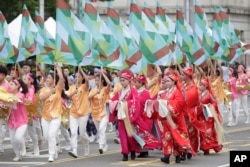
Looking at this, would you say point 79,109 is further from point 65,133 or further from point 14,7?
point 14,7

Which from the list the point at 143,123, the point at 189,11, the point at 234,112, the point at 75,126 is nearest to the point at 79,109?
the point at 75,126

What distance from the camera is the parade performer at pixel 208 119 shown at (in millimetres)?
16672

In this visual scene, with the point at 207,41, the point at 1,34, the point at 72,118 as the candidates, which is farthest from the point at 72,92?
the point at 207,41

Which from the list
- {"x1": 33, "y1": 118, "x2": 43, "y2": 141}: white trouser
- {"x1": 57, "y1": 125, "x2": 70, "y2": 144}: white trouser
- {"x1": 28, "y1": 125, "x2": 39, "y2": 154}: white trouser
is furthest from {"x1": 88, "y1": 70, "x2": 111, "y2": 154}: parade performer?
{"x1": 28, "y1": 125, "x2": 39, "y2": 154}: white trouser

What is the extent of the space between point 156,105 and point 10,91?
282cm

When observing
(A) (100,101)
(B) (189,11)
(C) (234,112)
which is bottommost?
(A) (100,101)

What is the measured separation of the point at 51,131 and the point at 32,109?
1.75 m

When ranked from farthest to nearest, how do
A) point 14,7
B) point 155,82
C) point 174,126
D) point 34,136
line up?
point 14,7 < point 155,82 < point 34,136 < point 174,126

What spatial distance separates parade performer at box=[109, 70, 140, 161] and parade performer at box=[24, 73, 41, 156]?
1.90 metres

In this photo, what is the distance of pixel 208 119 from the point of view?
16.9 meters

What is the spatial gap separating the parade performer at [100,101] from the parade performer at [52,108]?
4.99 feet

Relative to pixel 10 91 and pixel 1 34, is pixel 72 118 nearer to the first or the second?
pixel 10 91

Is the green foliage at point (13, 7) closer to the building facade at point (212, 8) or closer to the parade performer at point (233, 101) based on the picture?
the parade performer at point (233, 101)

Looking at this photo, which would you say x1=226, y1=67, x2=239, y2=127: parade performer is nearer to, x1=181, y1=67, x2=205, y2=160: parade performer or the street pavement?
the street pavement
